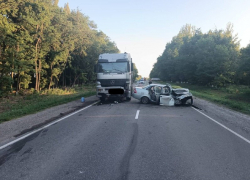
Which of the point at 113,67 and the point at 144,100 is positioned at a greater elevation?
the point at 113,67

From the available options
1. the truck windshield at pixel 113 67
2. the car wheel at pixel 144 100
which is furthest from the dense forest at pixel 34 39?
the car wheel at pixel 144 100

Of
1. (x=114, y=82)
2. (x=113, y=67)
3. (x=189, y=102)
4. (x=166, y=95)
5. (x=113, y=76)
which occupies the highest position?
(x=113, y=67)

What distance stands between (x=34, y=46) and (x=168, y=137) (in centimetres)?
2107

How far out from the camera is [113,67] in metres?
14.9

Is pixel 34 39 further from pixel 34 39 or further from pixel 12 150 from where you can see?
pixel 12 150

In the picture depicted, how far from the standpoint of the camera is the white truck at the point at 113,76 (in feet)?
48.0

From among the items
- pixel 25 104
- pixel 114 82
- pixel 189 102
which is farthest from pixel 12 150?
pixel 189 102

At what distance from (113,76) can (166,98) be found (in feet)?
13.7

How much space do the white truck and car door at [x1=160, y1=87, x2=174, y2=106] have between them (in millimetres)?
2605

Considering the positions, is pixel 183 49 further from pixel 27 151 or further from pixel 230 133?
pixel 27 151

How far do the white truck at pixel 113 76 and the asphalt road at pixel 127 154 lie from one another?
289 inches

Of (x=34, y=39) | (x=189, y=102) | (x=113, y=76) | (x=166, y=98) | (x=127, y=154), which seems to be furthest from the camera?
(x=34, y=39)

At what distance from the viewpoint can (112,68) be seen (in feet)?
48.8

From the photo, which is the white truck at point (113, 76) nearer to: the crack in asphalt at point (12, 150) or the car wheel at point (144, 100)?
the car wheel at point (144, 100)
